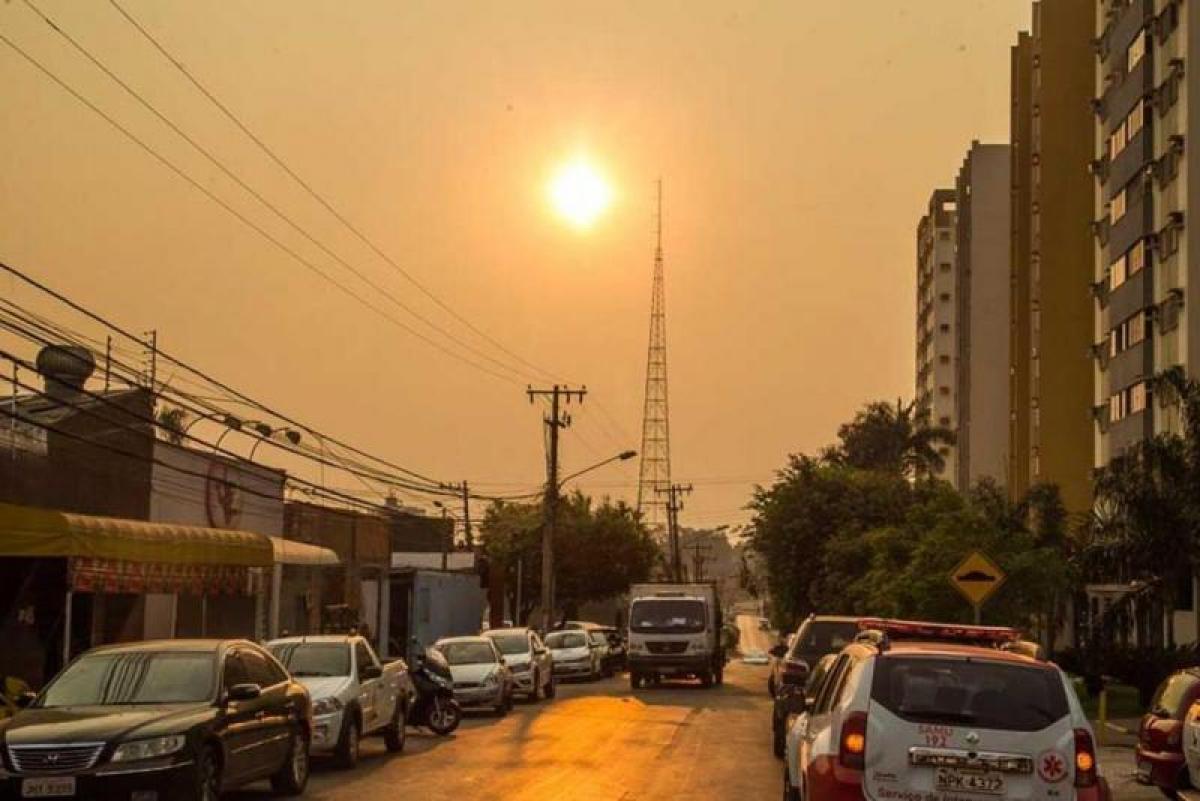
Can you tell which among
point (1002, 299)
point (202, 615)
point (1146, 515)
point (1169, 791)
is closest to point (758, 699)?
point (1146, 515)

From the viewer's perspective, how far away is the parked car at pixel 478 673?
112 ft

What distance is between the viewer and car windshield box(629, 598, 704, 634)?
165 feet

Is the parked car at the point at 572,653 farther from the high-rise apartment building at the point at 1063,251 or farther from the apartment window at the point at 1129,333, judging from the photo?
the high-rise apartment building at the point at 1063,251

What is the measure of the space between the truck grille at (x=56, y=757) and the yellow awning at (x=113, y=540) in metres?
11.0

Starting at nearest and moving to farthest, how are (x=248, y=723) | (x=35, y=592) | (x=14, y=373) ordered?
(x=248, y=723), (x=14, y=373), (x=35, y=592)

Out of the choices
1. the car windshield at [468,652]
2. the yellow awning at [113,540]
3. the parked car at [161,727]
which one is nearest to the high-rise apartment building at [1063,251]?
the car windshield at [468,652]

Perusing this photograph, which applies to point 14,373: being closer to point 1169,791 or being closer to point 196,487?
point 196,487

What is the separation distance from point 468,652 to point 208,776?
19.6 meters

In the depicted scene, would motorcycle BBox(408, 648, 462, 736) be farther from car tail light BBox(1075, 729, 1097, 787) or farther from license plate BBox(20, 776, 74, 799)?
car tail light BBox(1075, 729, 1097, 787)

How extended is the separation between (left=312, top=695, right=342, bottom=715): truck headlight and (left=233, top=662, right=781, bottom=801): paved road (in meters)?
0.74

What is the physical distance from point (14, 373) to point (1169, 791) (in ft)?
63.6

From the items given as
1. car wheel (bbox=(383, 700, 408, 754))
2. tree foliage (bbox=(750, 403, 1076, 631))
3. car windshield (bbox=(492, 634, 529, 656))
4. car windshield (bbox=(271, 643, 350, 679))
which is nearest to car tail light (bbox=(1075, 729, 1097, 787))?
car windshield (bbox=(271, 643, 350, 679))

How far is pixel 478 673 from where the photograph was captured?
34.7m

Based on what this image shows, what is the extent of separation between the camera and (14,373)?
29.6 m
